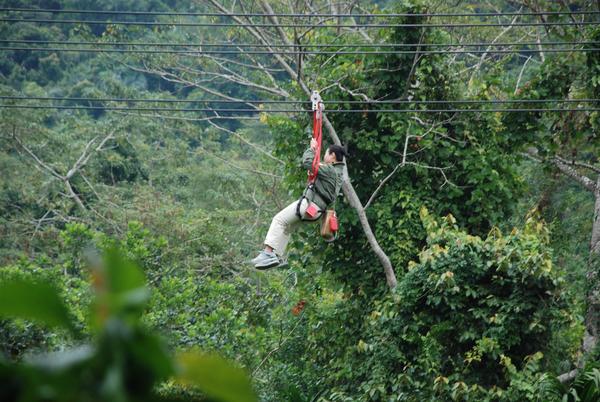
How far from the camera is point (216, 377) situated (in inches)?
33.6

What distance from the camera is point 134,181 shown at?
808 inches

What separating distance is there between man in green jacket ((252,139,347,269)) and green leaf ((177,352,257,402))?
674 centimetres

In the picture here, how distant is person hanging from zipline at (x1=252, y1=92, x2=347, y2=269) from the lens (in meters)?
7.57

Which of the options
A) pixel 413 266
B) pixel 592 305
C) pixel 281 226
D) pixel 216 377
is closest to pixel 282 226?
pixel 281 226

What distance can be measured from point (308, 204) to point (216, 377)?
271 inches

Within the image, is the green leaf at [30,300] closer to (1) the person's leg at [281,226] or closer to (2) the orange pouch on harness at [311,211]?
(2) the orange pouch on harness at [311,211]

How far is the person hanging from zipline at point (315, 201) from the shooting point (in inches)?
298

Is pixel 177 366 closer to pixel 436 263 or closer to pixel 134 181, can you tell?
pixel 436 263

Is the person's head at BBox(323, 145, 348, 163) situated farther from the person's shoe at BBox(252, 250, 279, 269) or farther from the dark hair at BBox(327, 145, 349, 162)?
the person's shoe at BBox(252, 250, 279, 269)

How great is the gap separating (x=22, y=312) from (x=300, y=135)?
951 cm

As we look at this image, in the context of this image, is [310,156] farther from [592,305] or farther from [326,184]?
[592,305]

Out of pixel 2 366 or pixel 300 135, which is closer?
pixel 2 366

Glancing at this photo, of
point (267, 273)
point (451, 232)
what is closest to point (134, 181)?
point (267, 273)

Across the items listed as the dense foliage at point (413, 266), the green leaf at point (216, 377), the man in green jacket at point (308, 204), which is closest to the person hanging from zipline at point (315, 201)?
the man in green jacket at point (308, 204)
